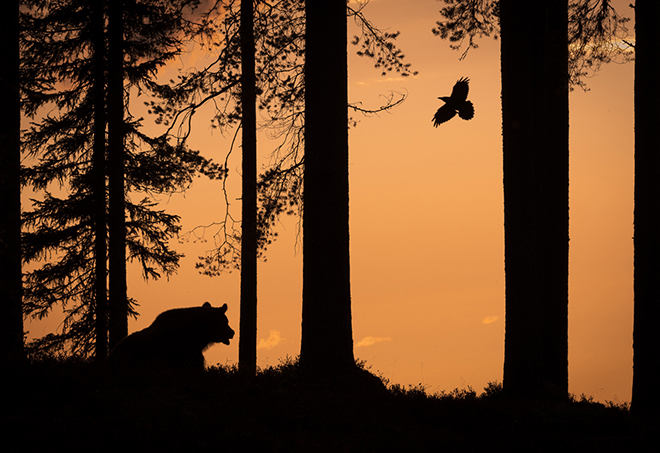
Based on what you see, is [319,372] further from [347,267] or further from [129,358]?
[129,358]

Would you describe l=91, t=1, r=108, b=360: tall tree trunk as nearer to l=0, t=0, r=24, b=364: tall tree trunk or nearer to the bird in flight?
l=0, t=0, r=24, b=364: tall tree trunk

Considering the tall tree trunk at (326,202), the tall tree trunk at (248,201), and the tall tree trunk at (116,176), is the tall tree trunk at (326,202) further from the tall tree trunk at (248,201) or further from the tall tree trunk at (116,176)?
the tall tree trunk at (116,176)

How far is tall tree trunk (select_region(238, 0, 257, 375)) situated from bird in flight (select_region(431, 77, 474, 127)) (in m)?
5.20

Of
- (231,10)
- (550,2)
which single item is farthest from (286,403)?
(231,10)

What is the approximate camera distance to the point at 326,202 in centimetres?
987

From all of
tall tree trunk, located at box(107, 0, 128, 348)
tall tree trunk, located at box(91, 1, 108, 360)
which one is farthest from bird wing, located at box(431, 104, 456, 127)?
tall tree trunk, located at box(91, 1, 108, 360)

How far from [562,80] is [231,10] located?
838 centimetres

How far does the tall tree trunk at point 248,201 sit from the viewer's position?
516 inches

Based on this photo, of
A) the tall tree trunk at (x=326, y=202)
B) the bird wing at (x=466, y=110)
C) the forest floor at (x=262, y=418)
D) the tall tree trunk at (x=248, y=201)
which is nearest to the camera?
the forest floor at (x=262, y=418)
